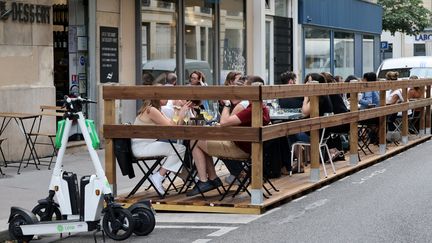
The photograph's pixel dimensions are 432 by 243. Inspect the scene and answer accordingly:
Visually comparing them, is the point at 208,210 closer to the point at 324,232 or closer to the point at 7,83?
the point at 324,232

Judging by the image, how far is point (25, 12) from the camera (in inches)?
535

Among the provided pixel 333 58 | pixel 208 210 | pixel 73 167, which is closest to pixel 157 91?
pixel 208 210

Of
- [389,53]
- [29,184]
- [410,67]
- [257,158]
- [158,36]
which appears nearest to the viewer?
[257,158]

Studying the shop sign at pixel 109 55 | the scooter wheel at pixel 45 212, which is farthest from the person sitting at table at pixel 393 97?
the scooter wheel at pixel 45 212

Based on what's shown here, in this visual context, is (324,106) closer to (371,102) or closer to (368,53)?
(371,102)

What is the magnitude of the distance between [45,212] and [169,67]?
10.5 meters

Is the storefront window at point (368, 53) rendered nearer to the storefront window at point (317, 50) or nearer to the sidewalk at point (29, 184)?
the storefront window at point (317, 50)

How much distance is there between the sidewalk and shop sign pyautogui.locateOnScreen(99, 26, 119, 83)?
2211 mm

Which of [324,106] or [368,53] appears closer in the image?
[324,106]

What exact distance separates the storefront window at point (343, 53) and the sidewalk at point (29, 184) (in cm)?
1808

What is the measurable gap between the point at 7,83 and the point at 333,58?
61.4ft

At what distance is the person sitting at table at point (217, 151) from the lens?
9352 millimetres

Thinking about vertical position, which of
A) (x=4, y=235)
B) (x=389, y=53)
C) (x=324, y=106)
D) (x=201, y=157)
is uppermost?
(x=389, y=53)

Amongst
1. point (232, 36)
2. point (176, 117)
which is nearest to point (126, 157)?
point (176, 117)
